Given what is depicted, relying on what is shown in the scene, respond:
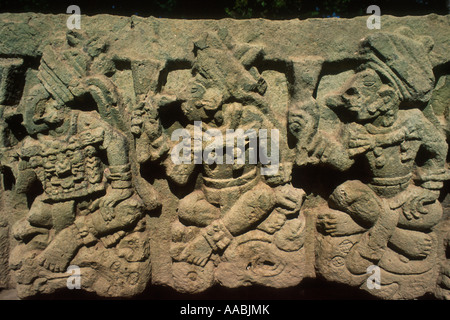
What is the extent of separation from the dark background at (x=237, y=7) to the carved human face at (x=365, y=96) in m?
1.29

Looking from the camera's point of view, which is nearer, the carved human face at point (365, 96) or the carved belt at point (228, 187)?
the carved human face at point (365, 96)

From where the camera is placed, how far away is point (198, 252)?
221 centimetres

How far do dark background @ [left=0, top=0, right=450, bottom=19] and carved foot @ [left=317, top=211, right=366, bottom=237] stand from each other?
1.80m

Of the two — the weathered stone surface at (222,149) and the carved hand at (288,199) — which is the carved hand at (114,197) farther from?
the carved hand at (288,199)

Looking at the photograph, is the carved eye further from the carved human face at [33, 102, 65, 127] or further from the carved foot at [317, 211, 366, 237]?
the carved human face at [33, 102, 65, 127]

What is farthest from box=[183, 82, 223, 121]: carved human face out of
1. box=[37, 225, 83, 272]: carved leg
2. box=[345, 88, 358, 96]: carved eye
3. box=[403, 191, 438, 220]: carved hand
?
box=[403, 191, 438, 220]: carved hand

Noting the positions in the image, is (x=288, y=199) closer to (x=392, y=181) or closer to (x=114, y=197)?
(x=392, y=181)

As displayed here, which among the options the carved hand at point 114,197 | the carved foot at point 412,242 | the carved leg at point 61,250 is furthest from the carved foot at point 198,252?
the carved foot at point 412,242

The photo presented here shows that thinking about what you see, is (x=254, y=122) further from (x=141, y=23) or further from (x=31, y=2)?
(x=31, y=2)

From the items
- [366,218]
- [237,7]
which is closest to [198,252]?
[366,218]

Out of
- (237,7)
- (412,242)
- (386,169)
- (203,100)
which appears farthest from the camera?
(237,7)

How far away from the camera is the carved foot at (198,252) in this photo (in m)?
2.21

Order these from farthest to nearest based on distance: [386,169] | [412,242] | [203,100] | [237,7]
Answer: [237,7] < [412,242] < [386,169] < [203,100]

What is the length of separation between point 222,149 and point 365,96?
2.92 ft
